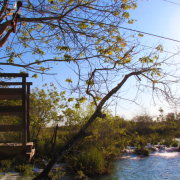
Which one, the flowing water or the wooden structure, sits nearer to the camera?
the wooden structure

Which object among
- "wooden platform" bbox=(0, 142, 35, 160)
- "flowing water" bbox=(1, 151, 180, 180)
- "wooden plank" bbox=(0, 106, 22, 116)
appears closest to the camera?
"wooden plank" bbox=(0, 106, 22, 116)

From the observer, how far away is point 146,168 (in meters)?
9.23

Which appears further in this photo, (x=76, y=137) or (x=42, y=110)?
(x=42, y=110)

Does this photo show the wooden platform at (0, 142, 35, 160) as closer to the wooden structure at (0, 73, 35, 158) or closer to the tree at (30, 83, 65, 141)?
the wooden structure at (0, 73, 35, 158)

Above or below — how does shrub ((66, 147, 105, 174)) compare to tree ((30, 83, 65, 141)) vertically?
below

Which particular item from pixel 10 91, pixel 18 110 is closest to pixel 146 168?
pixel 18 110

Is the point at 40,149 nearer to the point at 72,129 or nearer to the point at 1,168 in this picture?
the point at 72,129

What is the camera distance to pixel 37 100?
10.7 meters

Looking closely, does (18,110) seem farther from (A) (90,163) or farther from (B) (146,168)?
(B) (146,168)

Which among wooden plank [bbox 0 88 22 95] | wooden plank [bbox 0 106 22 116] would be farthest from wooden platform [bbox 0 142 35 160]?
wooden plank [bbox 0 88 22 95]

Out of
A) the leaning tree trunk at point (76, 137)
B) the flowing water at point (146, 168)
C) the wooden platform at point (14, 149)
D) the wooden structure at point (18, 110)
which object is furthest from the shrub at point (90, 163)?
the wooden structure at point (18, 110)

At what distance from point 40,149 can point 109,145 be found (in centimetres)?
372

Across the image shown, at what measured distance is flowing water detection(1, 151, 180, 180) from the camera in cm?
788

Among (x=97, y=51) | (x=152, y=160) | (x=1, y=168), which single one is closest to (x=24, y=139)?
(x=1, y=168)
